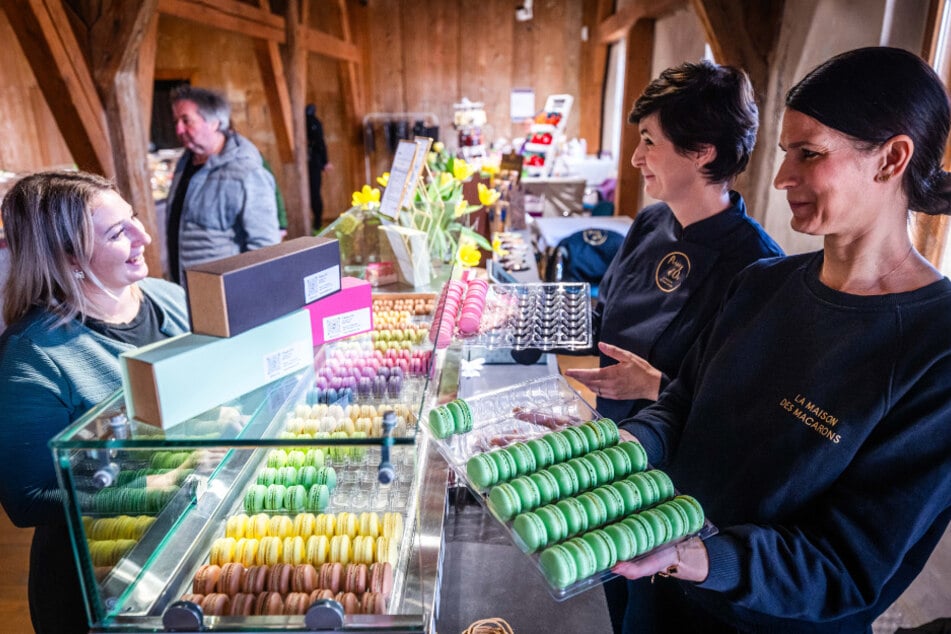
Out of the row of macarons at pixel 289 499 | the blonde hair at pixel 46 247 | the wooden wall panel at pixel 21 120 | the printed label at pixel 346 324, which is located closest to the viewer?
the row of macarons at pixel 289 499

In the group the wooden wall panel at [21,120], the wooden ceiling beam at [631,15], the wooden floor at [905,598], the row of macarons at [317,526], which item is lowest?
the wooden floor at [905,598]

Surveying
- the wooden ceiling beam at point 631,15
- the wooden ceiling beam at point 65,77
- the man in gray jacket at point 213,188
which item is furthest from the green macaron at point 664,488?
the wooden ceiling beam at point 631,15

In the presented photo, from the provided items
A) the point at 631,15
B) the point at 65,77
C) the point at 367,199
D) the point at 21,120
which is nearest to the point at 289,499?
the point at 367,199

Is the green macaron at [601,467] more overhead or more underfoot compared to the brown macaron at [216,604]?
more overhead

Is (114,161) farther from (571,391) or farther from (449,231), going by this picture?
(571,391)

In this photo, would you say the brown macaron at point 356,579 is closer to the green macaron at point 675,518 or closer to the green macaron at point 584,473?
the green macaron at point 584,473

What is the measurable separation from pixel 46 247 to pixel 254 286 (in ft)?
2.67

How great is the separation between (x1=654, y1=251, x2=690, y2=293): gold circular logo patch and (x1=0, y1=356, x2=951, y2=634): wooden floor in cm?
160

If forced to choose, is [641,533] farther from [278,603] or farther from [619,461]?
[278,603]

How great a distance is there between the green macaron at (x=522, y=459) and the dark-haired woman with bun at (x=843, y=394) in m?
0.24

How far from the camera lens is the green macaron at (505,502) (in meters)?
1.02

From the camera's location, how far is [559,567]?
2.98 feet

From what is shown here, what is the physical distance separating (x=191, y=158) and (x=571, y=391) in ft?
9.74

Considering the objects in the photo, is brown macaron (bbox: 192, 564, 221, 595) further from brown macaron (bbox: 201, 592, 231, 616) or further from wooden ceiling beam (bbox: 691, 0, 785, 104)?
wooden ceiling beam (bbox: 691, 0, 785, 104)
